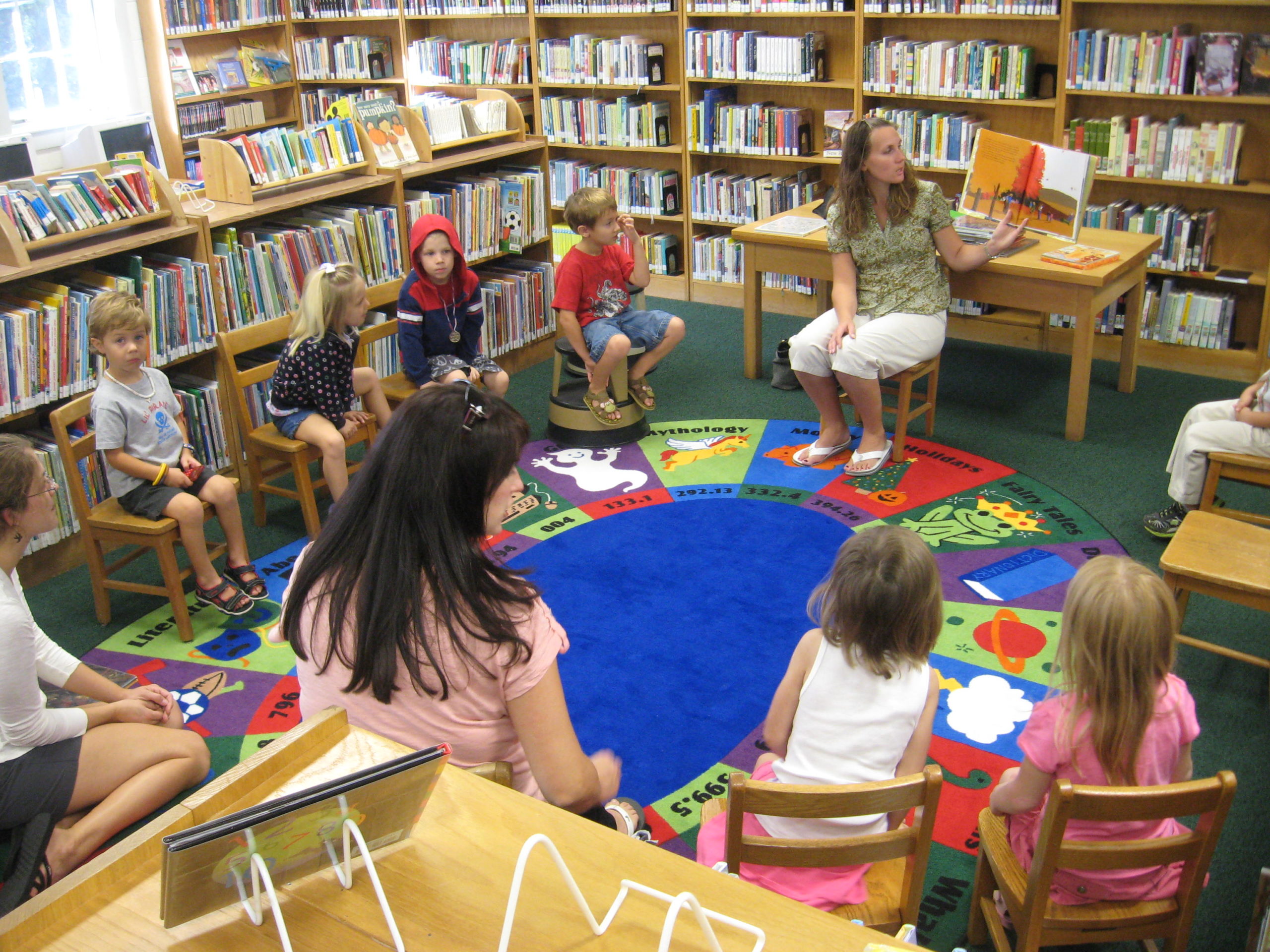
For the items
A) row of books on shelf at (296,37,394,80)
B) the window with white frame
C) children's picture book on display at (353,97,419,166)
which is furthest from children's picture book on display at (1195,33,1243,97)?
the window with white frame

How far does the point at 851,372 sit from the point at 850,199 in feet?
2.31

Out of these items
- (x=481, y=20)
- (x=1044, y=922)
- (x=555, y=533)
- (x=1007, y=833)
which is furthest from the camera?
(x=481, y=20)

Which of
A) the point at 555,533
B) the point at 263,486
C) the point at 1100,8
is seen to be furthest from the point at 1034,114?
the point at 263,486

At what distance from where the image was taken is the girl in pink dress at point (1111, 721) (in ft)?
6.07

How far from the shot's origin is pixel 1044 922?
1986mm

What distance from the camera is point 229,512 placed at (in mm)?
3703

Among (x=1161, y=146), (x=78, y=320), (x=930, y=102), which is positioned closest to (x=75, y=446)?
(x=78, y=320)

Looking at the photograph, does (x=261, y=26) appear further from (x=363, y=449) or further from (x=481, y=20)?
(x=363, y=449)

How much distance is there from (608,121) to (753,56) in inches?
40.9

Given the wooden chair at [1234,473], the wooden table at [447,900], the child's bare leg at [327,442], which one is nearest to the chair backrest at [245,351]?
the child's bare leg at [327,442]

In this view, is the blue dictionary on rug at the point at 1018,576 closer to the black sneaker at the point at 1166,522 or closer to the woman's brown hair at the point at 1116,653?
the black sneaker at the point at 1166,522

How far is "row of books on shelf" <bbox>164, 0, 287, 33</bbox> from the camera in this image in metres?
7.24

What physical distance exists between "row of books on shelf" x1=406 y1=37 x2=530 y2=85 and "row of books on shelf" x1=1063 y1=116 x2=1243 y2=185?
3439 millimetres

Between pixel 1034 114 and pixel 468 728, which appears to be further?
pixel 1034 114
